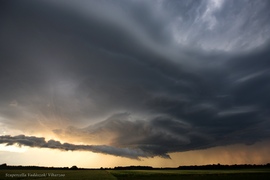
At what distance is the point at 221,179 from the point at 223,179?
78 centimetres

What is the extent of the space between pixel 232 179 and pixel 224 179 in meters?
2.99

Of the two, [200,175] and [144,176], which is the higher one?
[144,176]

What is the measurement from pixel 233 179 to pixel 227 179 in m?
2.29

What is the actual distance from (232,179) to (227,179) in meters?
1.95

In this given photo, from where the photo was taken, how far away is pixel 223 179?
283ft

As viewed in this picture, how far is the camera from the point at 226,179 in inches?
3403

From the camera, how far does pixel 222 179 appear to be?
86.4 meters

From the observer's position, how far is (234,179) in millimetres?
84938

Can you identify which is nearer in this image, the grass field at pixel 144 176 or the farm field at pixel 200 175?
the grass field at pixel 144 176

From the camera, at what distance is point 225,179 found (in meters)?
86.5

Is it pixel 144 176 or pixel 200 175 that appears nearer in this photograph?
pixel 200 175

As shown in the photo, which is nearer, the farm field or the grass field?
the grass field

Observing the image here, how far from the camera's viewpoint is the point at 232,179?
85.1 metres

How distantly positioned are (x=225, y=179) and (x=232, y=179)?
105 inches
